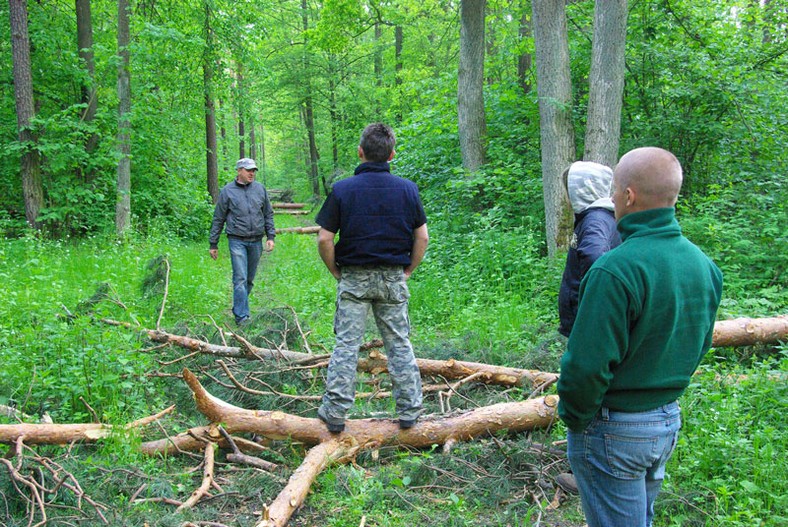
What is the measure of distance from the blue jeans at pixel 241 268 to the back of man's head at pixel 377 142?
14.0ft

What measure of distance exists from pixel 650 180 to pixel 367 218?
8.08 ft

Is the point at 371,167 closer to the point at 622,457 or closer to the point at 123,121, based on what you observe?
the point at 622,457

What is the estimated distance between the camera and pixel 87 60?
14.6 m

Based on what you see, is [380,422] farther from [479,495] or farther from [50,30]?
[50,30]

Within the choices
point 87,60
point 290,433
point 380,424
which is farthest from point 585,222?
point 87,60

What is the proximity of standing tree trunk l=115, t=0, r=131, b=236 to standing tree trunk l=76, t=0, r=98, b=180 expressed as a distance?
1.35 metres

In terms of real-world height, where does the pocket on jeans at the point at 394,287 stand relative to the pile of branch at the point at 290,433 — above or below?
above

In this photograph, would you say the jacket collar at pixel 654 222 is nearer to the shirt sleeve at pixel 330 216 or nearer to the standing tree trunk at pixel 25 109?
the shirt sleeve at pixel 330 216

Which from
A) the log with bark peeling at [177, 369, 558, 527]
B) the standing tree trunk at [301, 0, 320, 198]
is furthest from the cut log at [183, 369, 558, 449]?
the standing tree trunk at [301, 0, 320, 198]

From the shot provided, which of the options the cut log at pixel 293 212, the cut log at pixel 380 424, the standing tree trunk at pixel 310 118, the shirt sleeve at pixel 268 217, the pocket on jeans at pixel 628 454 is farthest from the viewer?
the cut log at pixel 293 212

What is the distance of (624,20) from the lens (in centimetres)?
841

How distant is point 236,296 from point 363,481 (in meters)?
4.67

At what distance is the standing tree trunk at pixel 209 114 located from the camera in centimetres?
1433

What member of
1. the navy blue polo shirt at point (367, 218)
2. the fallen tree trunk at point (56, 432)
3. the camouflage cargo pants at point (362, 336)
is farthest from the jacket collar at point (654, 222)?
the fallen tree trunk at point (56, 432)
